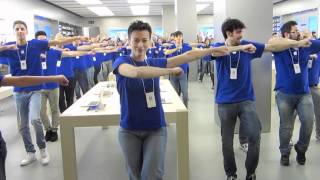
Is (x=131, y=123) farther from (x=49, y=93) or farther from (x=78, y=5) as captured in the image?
(x=78, y=5)

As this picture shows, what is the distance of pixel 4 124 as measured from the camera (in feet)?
21.5

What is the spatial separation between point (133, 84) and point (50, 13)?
14341 millimetres

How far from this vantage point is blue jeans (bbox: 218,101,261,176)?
311cm

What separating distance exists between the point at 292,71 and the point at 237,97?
932mm

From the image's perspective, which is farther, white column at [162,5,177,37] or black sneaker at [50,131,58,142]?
white column at [162,5,177,37]

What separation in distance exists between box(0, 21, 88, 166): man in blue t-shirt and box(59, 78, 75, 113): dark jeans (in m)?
2.00

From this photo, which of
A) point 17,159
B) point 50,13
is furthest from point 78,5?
point 17,159

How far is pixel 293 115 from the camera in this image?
384 cm

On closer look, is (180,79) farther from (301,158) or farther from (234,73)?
(234,73)

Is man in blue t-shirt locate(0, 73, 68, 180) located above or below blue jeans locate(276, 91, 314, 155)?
above

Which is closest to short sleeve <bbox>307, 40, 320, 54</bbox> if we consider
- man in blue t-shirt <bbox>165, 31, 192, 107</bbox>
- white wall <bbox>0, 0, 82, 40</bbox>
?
man in blue t-shirt <bbox>165, 31, 192, 107</bbox>

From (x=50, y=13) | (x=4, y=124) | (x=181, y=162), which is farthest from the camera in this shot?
(x=50, y=13)

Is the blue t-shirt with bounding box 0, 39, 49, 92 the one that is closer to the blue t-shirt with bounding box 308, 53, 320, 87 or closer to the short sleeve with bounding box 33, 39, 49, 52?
the short sleeve with bounding box 33, 39, 49, 52

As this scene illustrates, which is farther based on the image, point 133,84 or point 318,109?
point 318,109
